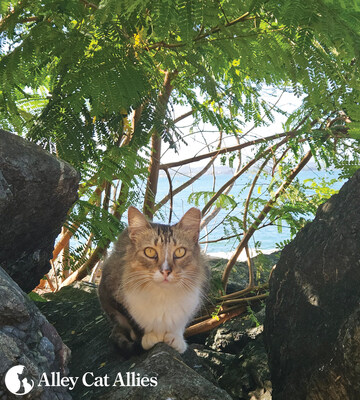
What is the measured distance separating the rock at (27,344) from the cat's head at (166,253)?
0.68 m

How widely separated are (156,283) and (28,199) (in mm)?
863

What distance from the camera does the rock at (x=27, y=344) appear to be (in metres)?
1.72

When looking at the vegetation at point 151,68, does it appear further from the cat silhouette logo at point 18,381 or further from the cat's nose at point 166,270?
the cat silhouette logo at point 18,381

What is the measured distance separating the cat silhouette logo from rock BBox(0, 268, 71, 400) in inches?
0.4

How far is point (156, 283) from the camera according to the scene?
104 inches

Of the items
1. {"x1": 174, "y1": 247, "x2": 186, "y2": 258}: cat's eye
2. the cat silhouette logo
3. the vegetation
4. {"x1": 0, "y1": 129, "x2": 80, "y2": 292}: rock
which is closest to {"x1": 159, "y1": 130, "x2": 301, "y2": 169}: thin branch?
the vegetation

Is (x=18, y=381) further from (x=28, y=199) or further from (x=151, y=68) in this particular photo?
(x=151, y=68)

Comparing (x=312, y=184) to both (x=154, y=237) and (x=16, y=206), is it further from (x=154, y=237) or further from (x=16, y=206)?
(x=16, y=206)

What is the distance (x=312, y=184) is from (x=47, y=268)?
7.91 feet

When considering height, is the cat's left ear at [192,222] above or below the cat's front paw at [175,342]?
above

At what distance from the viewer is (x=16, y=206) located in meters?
2.62

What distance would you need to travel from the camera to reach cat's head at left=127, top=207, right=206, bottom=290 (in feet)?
8.67

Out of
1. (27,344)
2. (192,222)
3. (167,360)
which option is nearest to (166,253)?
(192,222)

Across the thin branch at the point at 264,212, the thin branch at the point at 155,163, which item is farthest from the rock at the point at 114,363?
the thin branch at the point at 264,212
